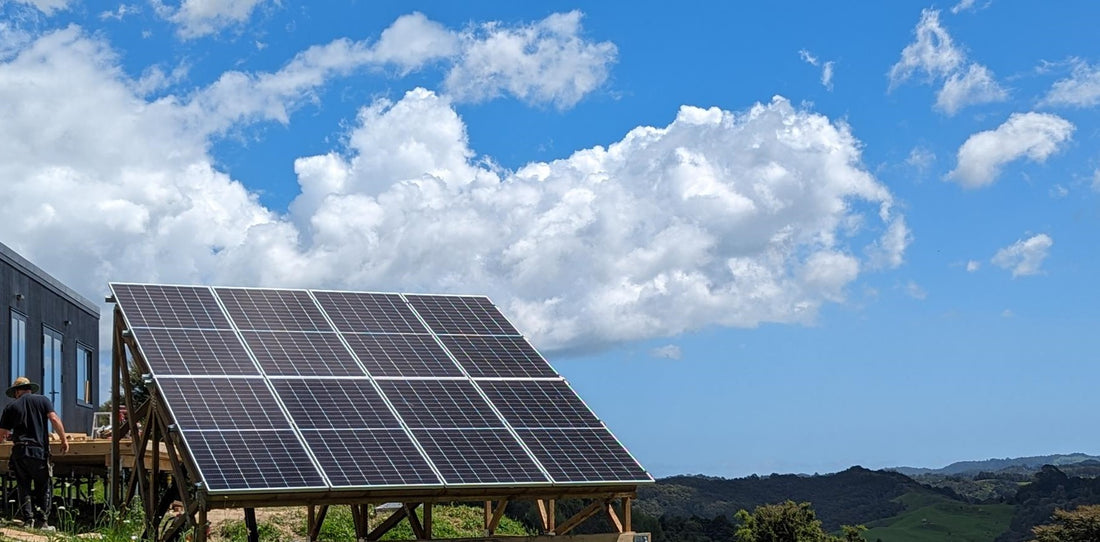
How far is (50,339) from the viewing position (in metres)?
30.8

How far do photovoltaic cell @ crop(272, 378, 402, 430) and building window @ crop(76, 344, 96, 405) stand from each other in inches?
735

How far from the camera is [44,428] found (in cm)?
1750

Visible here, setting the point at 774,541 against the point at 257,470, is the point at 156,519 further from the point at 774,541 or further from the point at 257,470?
the point at 774,541

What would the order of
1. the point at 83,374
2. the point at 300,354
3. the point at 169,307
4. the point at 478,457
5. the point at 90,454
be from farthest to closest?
the point at 83,374
the point at 90,454
the point at 169,307
the point at 300,354
the point at 478,457

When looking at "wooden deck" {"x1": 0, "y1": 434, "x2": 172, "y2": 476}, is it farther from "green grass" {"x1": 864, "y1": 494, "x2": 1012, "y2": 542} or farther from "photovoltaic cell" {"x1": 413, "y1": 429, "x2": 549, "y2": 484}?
"green grass" {"x1": 864, "y1": 494, "x2": 1012, "y2": 542}

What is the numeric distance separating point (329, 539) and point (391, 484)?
10.8 m

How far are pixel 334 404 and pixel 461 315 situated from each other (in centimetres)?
461

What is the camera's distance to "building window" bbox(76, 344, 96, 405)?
34.1 metres

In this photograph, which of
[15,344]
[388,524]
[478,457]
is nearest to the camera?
[478,457]

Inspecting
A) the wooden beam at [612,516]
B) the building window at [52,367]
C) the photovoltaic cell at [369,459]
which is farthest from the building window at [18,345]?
the wooden beam at [612,516]

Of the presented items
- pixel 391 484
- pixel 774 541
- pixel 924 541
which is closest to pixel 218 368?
pixel 391 484

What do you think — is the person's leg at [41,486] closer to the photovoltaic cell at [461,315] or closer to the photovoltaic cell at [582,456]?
the photovoltaic cell at [461,315]

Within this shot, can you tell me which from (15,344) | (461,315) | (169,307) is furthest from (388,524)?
(15,344)

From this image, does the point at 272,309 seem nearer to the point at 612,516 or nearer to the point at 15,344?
the point at 612,516
